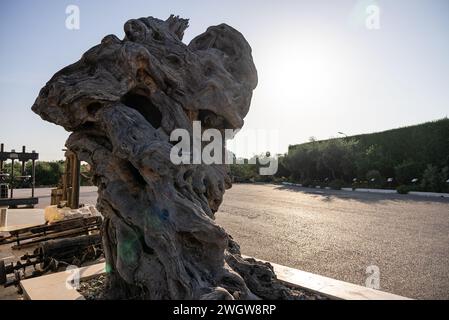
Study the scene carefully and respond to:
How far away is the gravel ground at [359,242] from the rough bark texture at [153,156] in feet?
7.54

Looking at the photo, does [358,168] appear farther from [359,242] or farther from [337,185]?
[359,242]

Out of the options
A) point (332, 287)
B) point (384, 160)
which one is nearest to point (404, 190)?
point (384, 160)

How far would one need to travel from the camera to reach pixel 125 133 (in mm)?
3424

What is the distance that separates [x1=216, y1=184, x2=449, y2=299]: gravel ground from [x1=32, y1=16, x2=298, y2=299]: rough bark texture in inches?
90.4

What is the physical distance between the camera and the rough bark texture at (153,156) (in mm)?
3225

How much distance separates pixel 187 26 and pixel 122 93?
204 cm

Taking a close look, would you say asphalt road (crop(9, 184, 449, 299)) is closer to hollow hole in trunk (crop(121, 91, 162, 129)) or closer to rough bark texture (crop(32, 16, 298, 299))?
rough bark texture (crop(32, 16, 298, 299))

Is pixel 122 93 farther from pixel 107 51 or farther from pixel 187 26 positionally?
pixel 187 26

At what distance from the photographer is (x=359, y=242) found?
7594 mm

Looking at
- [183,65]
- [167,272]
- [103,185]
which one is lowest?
[167,272]

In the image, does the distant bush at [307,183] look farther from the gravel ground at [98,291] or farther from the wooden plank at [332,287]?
the gravel ground at [98,291]

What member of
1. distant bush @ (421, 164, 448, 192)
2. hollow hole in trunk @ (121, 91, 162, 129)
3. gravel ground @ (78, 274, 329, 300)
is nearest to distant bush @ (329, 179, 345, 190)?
distant bush @ (421, 164, 448, 192)

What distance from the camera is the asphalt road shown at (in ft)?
16.9
